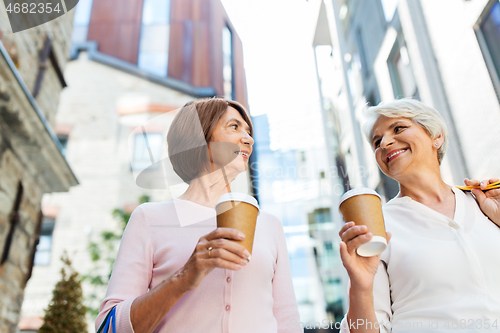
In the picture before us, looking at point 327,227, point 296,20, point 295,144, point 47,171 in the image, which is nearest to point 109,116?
point 47,171

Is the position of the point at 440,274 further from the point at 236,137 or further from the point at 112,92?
the point at 112,92

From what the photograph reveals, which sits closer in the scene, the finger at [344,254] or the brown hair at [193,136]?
the finger at [344,254]

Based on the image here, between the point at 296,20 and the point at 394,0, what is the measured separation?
191cm

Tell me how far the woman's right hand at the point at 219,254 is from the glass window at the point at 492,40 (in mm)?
2374

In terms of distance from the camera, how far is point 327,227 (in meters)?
3.51

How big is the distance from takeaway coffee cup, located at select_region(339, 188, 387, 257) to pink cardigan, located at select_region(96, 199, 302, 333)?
0.28m

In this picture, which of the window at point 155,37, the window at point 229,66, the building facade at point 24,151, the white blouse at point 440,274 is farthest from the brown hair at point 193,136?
the window at point 155,37

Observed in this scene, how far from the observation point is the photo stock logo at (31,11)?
2641mm

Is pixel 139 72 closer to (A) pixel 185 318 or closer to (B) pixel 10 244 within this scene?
(B) pixel 10 244

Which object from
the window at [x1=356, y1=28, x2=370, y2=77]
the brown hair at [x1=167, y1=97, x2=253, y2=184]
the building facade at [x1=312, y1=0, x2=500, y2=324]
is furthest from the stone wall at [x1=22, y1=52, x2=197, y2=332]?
the brown hair at [x1=167, y1=97, x2=253, y2=184]

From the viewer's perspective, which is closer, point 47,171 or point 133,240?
point 133,240

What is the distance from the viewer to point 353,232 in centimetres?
81

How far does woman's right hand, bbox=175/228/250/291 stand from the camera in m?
0.69

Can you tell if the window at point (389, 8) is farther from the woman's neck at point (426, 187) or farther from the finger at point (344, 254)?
the finger at point (344, 254)
